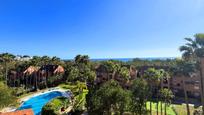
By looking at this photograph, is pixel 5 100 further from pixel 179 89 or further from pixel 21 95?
pixel 179 89

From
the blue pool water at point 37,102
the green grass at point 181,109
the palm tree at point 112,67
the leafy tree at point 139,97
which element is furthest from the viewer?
the palm tree at point 112,67

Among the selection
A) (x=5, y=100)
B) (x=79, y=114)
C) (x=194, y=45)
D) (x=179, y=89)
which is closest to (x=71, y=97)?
(x=79, y=114)

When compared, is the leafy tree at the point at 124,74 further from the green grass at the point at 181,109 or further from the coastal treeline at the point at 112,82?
the green grass at the point at 181,109

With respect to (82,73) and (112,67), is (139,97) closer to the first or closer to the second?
(112,67)

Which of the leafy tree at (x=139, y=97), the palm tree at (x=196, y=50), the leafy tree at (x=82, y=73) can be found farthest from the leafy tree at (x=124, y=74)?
the palm tree at (x=196, y=50)

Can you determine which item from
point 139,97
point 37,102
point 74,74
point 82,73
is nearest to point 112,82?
point 139,97

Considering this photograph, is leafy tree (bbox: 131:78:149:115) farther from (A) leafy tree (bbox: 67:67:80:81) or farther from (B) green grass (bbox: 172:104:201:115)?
(A) leafy tree (bbox: 67:67:80:81)
